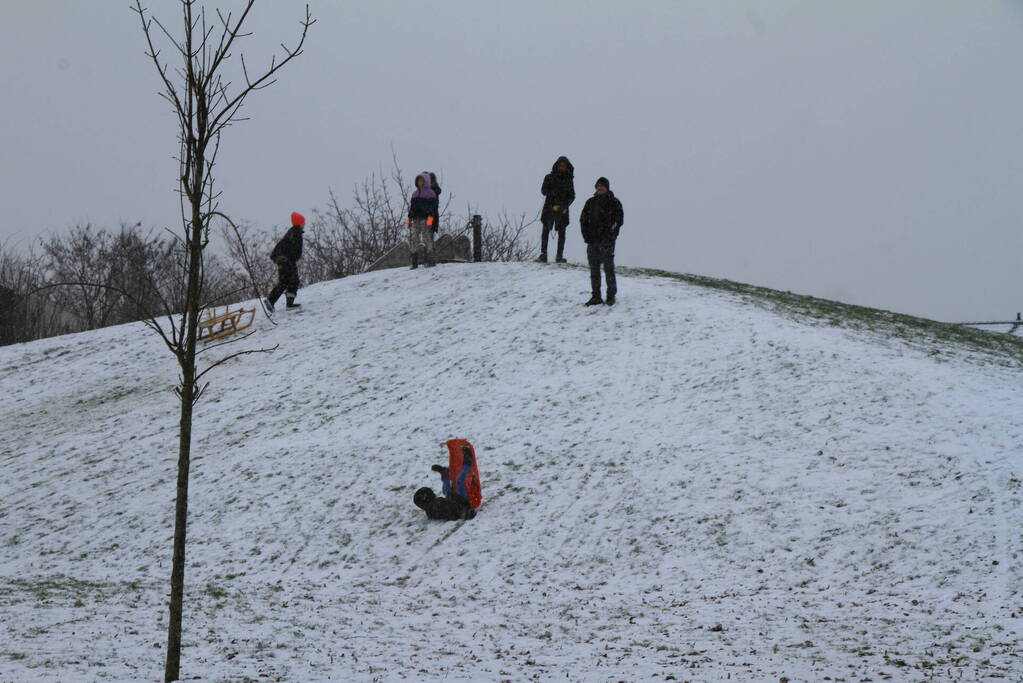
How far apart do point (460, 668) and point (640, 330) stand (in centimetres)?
1019

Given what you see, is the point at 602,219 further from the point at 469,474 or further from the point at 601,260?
the point at 469,474

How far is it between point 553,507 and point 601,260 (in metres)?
7.16

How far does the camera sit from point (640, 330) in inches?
642

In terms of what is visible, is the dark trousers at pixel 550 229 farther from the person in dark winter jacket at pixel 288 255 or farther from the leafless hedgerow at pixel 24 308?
the leafless hedgerow at pixel 24 308

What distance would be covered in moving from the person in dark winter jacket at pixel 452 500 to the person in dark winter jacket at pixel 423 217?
11.6 m

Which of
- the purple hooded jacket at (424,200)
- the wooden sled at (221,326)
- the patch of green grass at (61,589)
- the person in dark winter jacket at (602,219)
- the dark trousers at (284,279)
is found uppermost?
the purple hooded jacket at (424,200)

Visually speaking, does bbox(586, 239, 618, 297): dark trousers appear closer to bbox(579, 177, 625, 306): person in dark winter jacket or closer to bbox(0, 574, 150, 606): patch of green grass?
bbox(579, 177, 625, 306): person in dark winter jacket

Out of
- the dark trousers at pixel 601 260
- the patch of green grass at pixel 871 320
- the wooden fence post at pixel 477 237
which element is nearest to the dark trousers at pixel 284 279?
the wooden fence post at pixel 477 237

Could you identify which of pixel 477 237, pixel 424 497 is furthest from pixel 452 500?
pixel 477 237

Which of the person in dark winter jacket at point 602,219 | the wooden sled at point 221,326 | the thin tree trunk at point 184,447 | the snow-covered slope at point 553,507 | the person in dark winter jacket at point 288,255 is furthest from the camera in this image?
the person in dark winter jacket at point 288,255

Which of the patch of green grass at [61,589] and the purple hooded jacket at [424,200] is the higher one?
the purple hooded jacket at [424,200]

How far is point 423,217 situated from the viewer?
22.2 meters

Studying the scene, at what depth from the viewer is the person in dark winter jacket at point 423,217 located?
2161 cm

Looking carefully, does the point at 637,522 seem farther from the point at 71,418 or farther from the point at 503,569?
the point at 71,418
